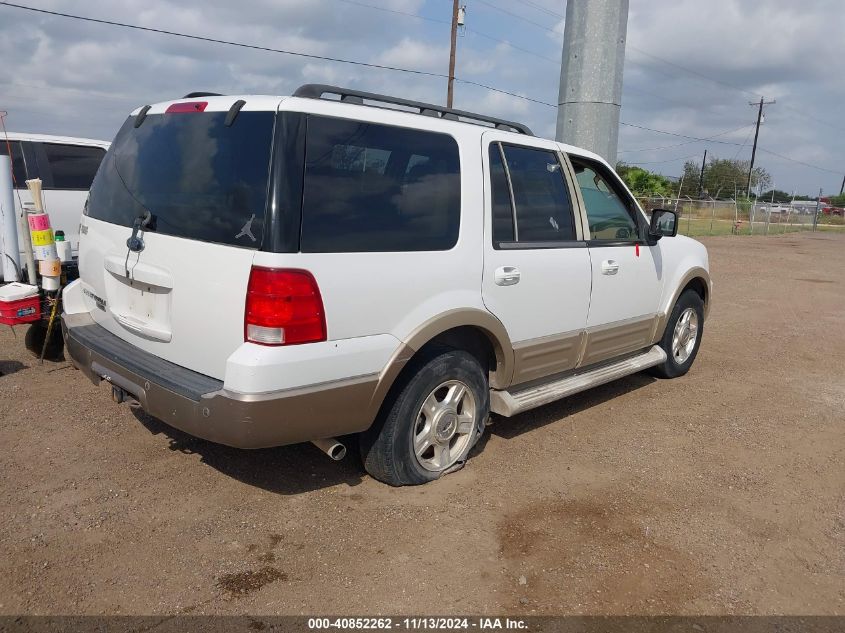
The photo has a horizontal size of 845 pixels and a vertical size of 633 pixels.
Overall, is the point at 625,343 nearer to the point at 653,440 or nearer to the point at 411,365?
the point at 653,440

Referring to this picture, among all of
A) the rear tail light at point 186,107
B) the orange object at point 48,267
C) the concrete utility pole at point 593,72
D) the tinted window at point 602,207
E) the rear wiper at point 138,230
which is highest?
the concrete utility pole at point 593,72

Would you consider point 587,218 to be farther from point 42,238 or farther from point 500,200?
point 42,238

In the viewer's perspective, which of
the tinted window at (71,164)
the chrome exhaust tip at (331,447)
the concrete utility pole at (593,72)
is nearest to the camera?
the chrome exhaust tip at (331,447)

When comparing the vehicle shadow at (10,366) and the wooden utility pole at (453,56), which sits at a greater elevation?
the wooden utility pole at (453,56)

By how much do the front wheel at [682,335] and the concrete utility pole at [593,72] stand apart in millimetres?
2187

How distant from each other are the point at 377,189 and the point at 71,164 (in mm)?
6327

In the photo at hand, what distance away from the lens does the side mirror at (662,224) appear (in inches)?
204

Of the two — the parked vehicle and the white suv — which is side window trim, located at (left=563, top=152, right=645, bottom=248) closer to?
the white suv

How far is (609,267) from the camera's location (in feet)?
15.6

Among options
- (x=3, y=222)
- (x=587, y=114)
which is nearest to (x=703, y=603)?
(x=587, y=114)

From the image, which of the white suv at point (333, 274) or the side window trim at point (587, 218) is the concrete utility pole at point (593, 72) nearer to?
the side window trim at point (587, 218)

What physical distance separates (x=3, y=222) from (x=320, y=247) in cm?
487

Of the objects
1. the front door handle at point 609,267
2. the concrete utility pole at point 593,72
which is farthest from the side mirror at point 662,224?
the concrete utility pole at point 593,72

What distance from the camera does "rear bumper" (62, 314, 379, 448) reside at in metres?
2.95
